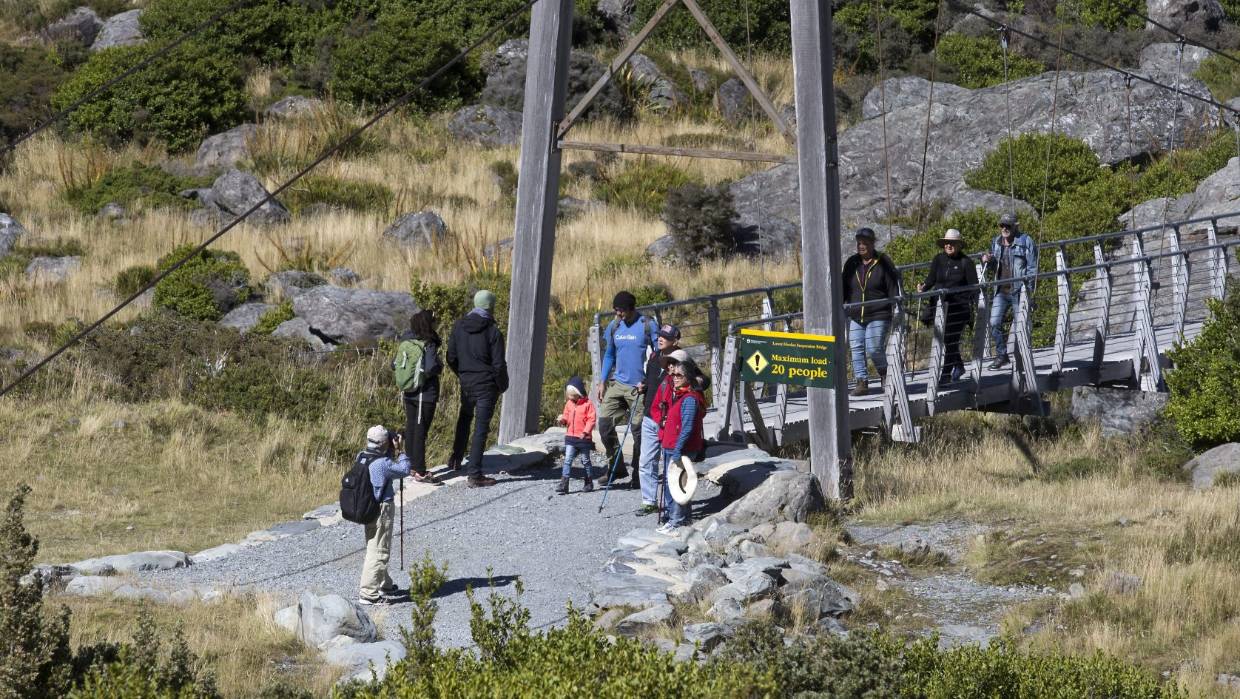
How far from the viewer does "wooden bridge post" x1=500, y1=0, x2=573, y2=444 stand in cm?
1470

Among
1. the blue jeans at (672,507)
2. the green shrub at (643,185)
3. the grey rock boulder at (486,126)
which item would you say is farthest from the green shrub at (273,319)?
the grey rock boulder at (486,126)

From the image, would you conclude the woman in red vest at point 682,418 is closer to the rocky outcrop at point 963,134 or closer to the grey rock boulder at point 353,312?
the grey rock boulder at point 353,312

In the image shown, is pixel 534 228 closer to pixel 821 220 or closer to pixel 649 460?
pixel 821 220

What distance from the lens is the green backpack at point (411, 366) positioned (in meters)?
13.3

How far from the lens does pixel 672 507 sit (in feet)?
39.4

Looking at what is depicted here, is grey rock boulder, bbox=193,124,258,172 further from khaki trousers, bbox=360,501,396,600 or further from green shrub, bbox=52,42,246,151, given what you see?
khaki trousers, bbox=360,501,396,600

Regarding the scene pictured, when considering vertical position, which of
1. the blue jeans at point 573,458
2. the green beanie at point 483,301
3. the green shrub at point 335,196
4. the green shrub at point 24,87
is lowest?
the blue jeans at point 573,458

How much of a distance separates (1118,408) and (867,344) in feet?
14.4

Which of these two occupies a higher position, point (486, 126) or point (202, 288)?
point (486, 126)

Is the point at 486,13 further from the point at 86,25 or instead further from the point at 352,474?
the point at 352,474

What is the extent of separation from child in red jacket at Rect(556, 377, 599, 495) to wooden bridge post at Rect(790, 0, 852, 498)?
1911 mm

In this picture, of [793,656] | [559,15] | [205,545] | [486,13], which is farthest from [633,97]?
[793,656]

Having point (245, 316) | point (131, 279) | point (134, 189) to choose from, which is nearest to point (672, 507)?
point (245, 316)

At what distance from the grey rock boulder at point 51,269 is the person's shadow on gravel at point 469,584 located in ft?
48.1
